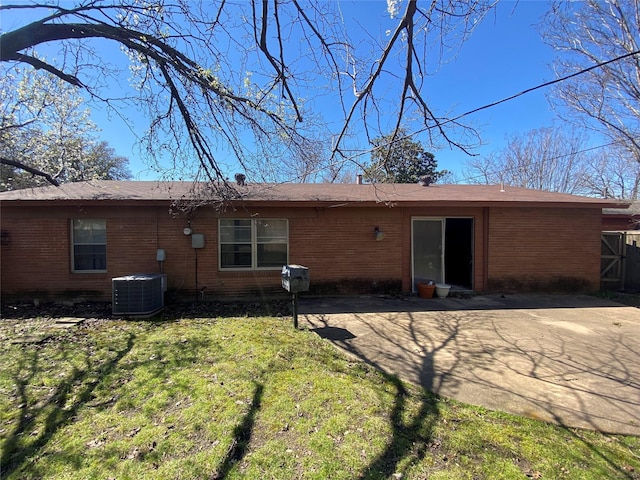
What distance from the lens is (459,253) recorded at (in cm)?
1005

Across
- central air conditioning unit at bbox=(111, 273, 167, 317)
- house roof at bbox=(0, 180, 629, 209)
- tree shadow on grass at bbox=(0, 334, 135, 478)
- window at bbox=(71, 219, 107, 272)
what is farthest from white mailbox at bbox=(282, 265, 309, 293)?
window at bbox=(71, 219, 107, 272)

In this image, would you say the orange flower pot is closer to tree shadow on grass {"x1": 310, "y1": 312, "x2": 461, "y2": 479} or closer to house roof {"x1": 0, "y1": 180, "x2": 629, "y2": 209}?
tree shadow on grass {"x1": 310, "y1": 312, "x2": 461, "y2": 479}

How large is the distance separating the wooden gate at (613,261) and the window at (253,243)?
9797mm

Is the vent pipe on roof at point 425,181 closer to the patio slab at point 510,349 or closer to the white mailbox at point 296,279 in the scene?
the patio slab at point 510,349

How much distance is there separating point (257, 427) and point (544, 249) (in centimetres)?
956

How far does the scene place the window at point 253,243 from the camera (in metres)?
8.46

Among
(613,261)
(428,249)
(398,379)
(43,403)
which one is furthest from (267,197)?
(613,261)

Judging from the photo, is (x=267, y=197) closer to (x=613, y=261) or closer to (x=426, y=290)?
(x=426, y=290)

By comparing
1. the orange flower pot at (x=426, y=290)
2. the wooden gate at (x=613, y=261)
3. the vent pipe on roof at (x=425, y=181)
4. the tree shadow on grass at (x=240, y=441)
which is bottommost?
the tree shadow on grass at (x=240, y=441)

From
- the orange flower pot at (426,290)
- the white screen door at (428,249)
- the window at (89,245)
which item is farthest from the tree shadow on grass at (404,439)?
the window at (89,245)

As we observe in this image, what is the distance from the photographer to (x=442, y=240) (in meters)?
9.34

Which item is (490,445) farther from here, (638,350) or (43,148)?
(43,148)

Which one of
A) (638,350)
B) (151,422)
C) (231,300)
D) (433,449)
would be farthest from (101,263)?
(638,350)

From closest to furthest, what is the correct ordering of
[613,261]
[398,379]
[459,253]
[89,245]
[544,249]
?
1. [398,379]
2. [89,245]
3. [544,249]
4. [613,261]
5. [459,253]
